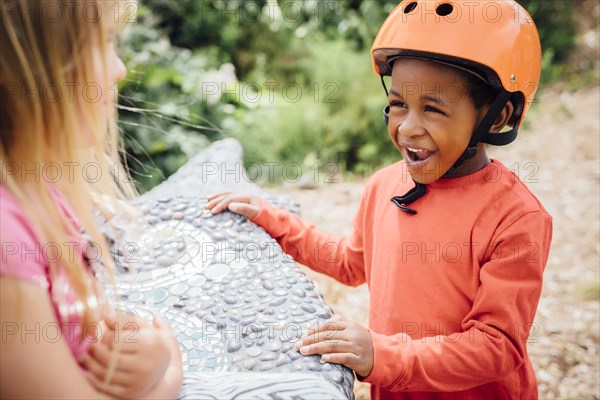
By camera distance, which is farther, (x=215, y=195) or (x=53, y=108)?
(x=215, y=195)

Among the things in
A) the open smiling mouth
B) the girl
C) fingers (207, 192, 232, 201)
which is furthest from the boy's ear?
the girl

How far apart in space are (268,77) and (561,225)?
5.66 meters

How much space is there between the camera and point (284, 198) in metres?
2.25

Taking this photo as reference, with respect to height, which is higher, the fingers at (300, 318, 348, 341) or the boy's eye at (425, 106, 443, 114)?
the boy's eye at (425, 106, 443, 114)

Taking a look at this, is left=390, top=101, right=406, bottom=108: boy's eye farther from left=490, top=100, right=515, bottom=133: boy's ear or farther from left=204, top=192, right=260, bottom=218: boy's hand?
left=204, top=192, right=260, bottom=218: boy's hand

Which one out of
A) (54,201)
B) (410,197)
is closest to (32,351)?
(54,201)

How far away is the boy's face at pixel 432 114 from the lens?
1604 mm

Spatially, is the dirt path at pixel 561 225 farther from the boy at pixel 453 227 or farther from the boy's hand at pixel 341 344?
the boy's hand at pixel 341 344

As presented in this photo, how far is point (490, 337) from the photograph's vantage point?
147 centimetres

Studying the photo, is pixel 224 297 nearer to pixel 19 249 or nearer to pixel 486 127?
pixel 19 249

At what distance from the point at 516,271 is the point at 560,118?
240 inches

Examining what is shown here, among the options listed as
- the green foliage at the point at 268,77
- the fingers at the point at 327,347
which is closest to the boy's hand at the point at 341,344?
the fingers at the point at 327,347

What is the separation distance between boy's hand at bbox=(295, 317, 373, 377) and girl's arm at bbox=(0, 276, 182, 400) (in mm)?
600

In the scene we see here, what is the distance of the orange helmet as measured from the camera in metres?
1.59
